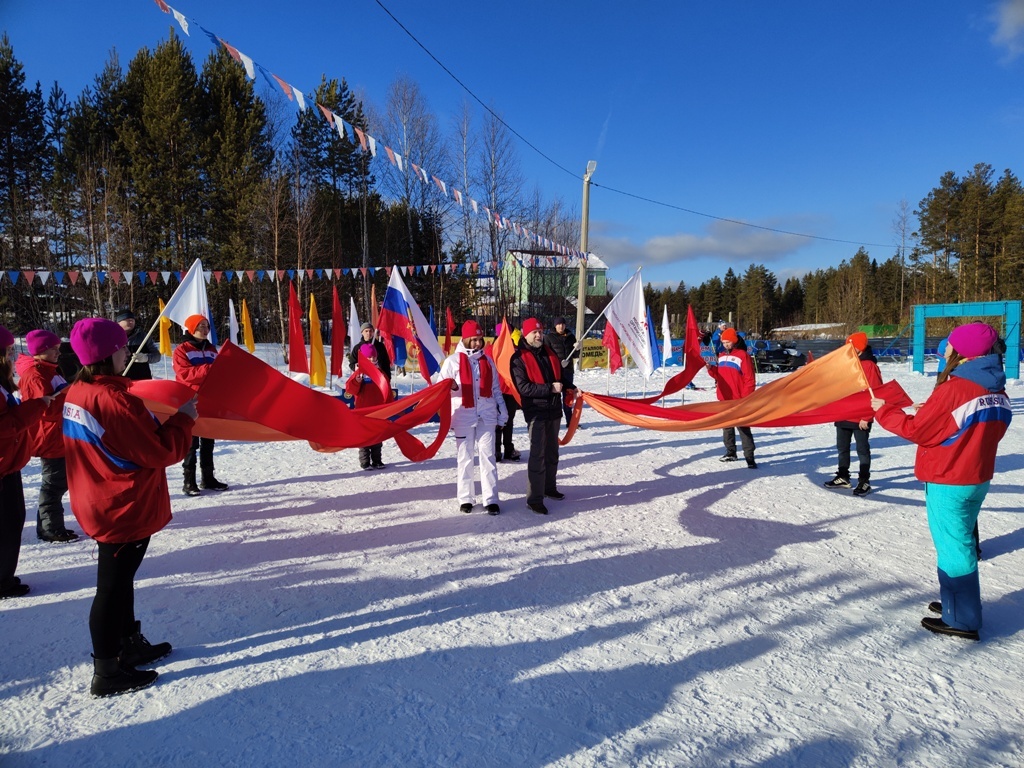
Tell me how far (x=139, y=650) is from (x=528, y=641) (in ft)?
7.02

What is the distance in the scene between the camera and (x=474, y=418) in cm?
588

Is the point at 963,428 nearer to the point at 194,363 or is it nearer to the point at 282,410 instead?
the point at 282,410

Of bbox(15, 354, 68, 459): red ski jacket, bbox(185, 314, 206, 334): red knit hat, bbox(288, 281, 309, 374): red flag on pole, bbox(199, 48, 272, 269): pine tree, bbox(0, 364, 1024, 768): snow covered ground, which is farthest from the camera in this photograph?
bbox(199, 48, 272, 269): pine tree

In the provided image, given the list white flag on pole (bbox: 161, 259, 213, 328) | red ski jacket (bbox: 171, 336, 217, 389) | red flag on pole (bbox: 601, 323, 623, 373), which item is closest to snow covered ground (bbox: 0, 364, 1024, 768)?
red ski jacket (bbox: 171, 336, 217, 389)

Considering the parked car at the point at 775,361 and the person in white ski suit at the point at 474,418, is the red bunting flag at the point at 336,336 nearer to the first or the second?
the person in white ski suit at the point at 474,418

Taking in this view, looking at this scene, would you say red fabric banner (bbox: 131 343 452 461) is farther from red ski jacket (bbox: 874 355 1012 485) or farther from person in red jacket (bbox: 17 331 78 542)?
red ski jacket (bbox: 874 355 1012 485)

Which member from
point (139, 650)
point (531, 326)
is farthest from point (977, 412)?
point (139, 650)

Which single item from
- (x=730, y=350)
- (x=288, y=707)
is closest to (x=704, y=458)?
(x=730, y=350)

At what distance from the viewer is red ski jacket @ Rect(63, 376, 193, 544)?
2729mm

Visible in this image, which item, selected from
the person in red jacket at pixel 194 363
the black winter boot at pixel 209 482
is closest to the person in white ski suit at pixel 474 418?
the person in red jacket at pixel 194 363

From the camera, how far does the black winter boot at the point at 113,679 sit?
283 cm

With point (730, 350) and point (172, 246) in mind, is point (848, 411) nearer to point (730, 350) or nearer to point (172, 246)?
point (730, 350)

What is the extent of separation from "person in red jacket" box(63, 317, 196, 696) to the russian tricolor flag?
4106mm

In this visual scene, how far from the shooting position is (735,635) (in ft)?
11.4
